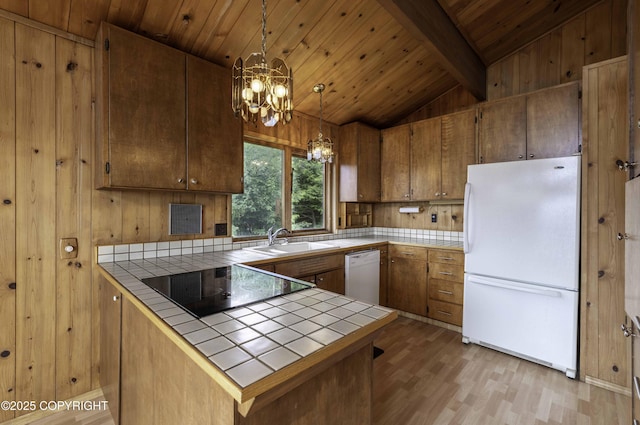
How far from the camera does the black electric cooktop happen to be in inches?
45.0

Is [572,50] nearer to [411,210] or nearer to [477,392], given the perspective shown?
[411,210]

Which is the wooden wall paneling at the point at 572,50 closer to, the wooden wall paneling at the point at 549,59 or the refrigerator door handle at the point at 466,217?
the wooden wall paneling at the point at 549,59

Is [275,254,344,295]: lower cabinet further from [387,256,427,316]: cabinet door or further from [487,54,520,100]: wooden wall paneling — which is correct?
[487,54,520,100]: wooden wall paneling

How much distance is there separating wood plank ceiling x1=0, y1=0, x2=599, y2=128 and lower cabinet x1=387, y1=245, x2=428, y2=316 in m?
1.79

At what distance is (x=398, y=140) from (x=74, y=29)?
3.19 m

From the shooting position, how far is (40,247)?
1824mm

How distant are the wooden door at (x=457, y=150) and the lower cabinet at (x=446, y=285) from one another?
0.71 m

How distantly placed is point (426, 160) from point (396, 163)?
1.31ft

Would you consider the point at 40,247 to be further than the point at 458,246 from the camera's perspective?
No

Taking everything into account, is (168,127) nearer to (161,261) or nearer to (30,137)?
(30,137)

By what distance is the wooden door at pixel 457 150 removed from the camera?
3.12 metres

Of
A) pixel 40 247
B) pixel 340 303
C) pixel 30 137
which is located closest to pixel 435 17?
pixel 340 303

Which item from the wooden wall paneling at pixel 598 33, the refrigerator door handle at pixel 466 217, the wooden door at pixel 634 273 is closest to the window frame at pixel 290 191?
the refrigerator door handle at pixel 466 217

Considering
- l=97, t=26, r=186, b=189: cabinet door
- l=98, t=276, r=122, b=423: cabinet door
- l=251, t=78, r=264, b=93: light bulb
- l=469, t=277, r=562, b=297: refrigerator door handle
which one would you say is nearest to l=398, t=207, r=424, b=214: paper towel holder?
l=469, t=277, r=562, b=297: refrigerator door handle
